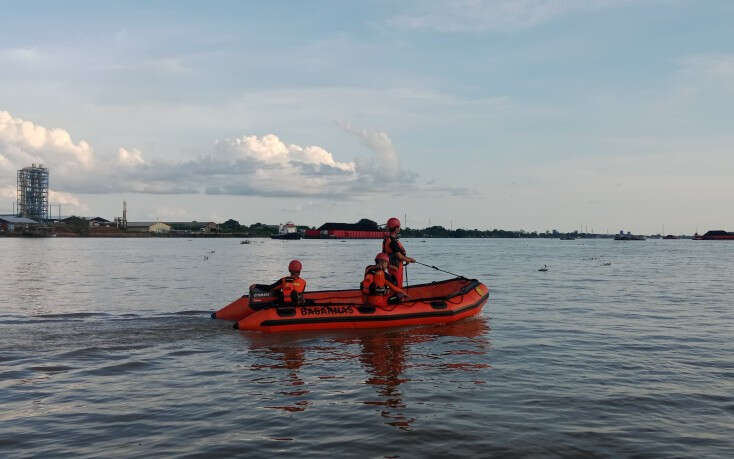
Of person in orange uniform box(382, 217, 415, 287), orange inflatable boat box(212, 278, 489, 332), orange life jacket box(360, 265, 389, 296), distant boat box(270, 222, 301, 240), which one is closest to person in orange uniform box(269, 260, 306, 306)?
orange inflatable boat box(212, 278, 489, 332)

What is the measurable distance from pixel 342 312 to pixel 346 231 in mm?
159026

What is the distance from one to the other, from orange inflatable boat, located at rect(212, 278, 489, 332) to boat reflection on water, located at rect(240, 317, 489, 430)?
238 mm

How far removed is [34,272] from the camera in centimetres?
3409

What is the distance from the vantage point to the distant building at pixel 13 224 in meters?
133

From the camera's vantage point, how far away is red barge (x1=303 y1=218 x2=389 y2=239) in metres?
172

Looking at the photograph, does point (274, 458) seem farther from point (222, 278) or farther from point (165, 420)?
point (222, 278)

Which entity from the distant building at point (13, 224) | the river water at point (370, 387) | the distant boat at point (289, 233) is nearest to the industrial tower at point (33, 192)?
the distant building at point (13, 224)

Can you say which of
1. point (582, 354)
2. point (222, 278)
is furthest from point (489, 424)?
point (222, 278)

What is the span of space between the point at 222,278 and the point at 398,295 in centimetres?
1914

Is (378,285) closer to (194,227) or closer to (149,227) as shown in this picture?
(149,227)

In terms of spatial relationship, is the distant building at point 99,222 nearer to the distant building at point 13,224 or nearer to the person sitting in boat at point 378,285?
the distant building at point 13,224

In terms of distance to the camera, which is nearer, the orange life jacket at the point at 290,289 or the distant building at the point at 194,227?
the orange life jacket at the point at 290,289

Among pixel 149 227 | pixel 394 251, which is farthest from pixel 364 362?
pixel 149 227

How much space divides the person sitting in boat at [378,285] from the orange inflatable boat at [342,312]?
0.28 metres
